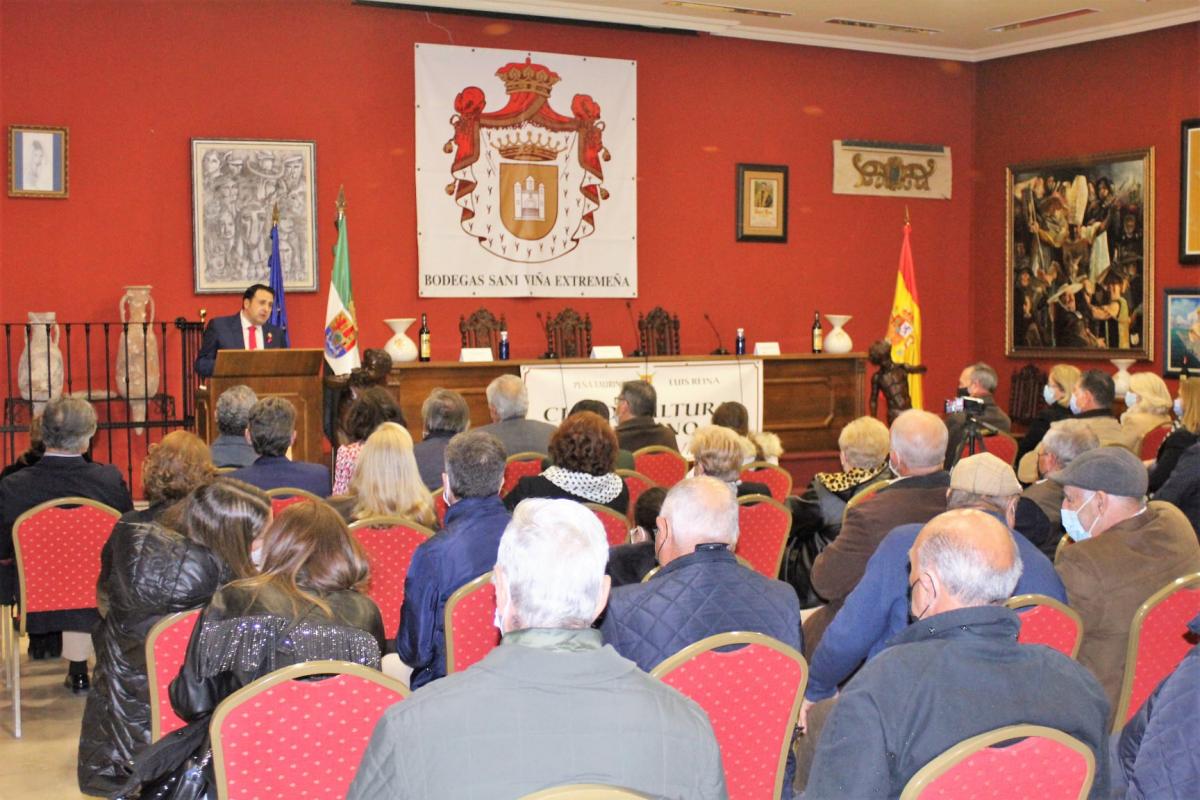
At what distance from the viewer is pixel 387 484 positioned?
4.57 meters

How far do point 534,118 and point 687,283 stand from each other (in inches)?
76.6

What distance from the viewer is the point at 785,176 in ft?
37.8

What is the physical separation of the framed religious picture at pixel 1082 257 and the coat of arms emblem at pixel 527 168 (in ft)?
13.3

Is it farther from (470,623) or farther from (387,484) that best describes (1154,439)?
(470,623)

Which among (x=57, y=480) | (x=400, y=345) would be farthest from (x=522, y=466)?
(x=400, y=345)

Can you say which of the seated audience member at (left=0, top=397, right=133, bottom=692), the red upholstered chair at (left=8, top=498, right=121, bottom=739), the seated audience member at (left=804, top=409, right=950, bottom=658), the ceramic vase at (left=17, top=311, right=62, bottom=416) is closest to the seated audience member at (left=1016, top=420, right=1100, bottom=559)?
the seated audience member at (left=804, top=409, right=950, bottom=658)

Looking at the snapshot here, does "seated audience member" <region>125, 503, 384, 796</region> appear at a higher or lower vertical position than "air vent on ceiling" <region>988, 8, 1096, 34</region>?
lower

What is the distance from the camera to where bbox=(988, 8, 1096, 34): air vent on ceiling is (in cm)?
1049

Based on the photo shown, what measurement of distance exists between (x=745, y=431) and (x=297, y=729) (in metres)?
4.29

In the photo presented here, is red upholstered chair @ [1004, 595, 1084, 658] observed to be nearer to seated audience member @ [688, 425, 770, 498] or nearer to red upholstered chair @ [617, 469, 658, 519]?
seated audience member @ [688, 425, 770, 498]

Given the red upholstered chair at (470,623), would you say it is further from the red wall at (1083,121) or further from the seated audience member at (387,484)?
the red wall at (1083,121)

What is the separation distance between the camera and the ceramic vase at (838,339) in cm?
1098

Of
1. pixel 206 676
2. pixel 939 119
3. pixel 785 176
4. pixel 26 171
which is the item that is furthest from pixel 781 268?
pixel 206 676

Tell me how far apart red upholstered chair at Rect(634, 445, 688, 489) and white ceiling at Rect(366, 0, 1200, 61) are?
4.83 meters
